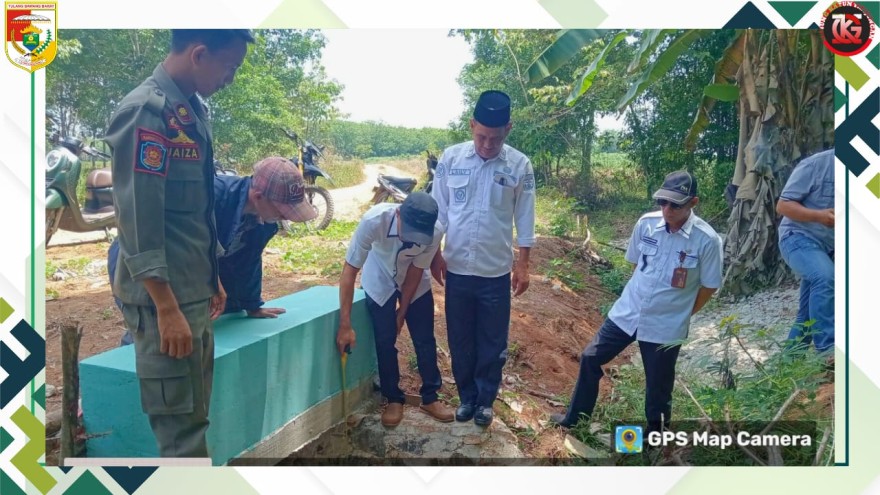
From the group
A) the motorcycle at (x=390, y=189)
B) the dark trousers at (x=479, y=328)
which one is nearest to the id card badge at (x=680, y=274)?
the dark trousers at (x=479, y=328)

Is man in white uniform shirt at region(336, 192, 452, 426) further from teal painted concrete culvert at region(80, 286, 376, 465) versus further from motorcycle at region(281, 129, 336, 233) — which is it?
motorcycle at region(281, 129, 336, 233)

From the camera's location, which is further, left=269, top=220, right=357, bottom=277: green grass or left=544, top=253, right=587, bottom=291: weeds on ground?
left=544, top=253, right=587, bottom=291: weeds on ground

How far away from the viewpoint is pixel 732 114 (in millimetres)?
3529

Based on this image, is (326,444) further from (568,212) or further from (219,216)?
(568,212)

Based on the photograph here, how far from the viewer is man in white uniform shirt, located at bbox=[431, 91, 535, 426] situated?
341 cm

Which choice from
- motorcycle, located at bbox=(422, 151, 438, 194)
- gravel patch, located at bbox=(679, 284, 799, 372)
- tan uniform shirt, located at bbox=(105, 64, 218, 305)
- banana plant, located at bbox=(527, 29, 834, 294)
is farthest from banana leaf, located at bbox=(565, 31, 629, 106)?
tan uniform shirt, located at bbox=(105, 64, 218, 305)

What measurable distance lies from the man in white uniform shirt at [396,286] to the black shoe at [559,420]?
53 centimetres

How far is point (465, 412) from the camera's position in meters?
3.58

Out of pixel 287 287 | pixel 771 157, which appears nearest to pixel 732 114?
pixel 771 157

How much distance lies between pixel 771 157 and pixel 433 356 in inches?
80.5

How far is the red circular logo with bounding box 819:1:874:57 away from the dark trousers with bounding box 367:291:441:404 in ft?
7.38

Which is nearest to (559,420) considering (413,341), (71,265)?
(413,341)

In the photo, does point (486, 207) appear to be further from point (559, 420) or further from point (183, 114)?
point (183, 114)

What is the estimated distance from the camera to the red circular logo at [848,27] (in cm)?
317
